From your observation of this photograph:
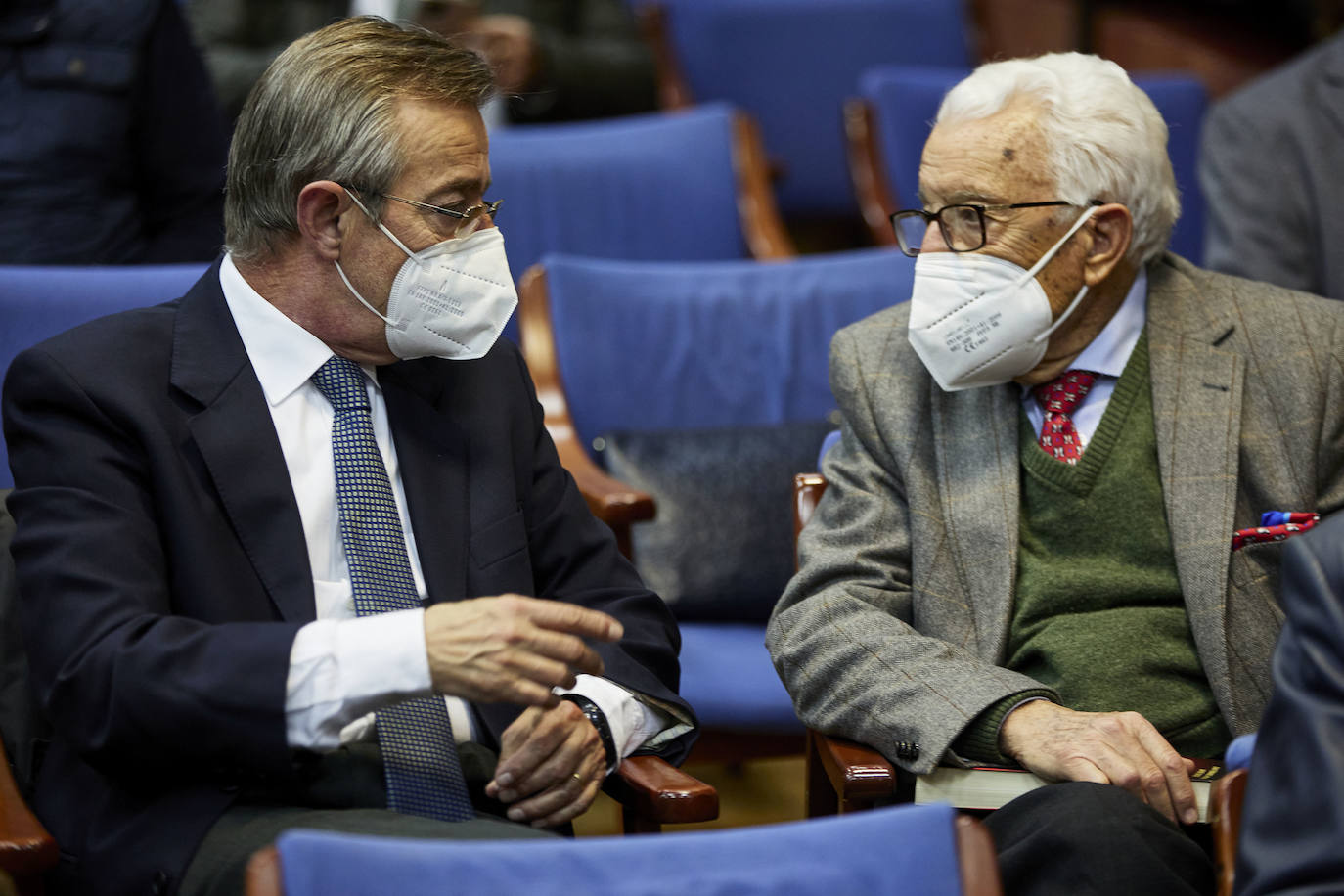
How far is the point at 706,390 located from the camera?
303 cm

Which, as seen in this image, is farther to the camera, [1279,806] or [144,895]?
[144,895]

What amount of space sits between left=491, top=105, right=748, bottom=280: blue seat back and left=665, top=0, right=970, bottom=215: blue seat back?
807 mm

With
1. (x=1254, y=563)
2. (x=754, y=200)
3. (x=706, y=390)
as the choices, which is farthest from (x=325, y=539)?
(x=754, y=200)

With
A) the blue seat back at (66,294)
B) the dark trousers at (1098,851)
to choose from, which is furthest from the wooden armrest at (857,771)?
the blue seat back at (66,294)

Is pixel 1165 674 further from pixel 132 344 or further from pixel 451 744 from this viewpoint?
pixel 132 344

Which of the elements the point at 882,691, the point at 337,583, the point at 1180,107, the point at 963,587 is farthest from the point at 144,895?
the point at 1180,107

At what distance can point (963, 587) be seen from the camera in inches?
77.5

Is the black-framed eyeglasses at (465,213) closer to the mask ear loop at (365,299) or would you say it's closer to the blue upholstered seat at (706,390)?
the mask ear loop at (365,299)

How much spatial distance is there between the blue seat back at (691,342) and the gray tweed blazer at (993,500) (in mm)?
939

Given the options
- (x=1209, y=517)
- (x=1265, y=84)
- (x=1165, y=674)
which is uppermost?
(x=1265, y=84)

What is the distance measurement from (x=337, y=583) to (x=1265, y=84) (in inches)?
94.0

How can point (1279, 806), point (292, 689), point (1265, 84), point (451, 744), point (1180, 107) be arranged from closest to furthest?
point (1279, 806), point (292, 689), point (451, 744), point (1265, 84), point (1180, 107)

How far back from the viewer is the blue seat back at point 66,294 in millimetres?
2096

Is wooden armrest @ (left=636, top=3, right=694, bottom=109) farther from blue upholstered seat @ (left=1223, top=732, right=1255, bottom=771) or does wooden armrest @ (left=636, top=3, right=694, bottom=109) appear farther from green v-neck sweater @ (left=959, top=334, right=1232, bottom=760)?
blue upholstered seat @ (left=1223, top=732, right=1255, bottom=771)
